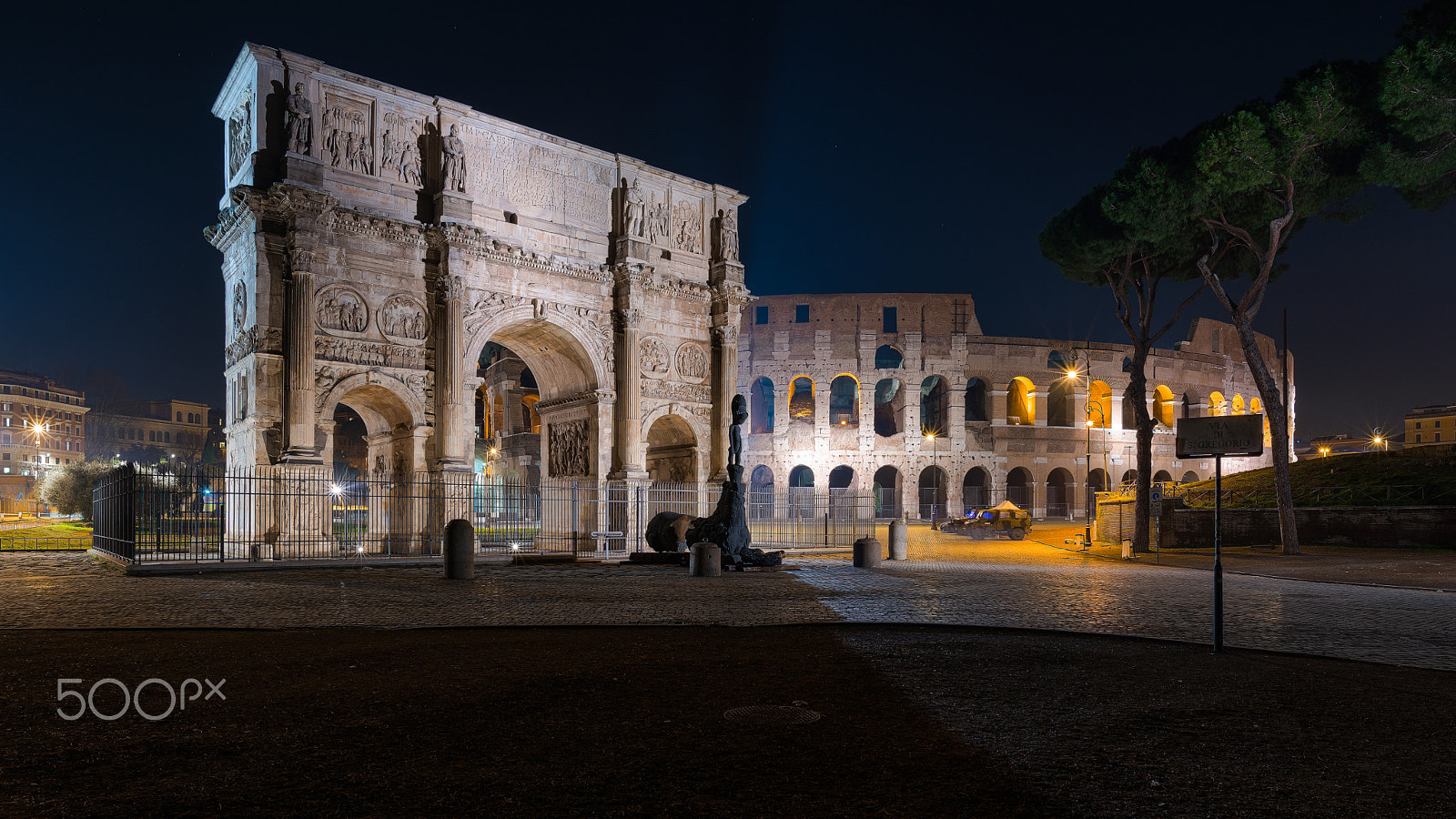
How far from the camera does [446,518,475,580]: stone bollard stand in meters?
13.8

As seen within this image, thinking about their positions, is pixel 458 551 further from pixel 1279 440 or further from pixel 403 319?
pixel 1279 440

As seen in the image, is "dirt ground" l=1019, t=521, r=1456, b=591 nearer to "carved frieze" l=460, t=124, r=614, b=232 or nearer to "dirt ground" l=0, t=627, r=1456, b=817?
"dirt ground" l=0, t=627, r=1456, b=817

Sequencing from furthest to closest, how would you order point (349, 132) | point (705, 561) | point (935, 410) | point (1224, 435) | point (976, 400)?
point (976, 400) < point (935, 410) < point (349, 132) < point (705, 561) < point (1224, 435)

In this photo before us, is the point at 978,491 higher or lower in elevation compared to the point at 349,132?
lower

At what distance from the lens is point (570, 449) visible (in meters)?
25.9

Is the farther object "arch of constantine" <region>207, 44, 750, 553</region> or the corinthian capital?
the corinthian capital

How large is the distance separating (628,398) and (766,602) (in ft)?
48.1

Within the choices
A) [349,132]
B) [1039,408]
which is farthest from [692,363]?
[1039,408]

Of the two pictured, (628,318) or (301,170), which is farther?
(628,318)

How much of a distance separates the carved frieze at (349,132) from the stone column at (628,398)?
7751 millimetres

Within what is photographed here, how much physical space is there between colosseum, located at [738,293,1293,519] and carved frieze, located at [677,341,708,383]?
53.6ft

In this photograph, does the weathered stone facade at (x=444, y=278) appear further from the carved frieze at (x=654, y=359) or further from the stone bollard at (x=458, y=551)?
the stone bollard at (x=458, y=551)

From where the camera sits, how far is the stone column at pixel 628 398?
24391 mm

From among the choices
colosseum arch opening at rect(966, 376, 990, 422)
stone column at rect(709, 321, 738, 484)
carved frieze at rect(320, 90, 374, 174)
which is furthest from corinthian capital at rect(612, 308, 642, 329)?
colosseum arch opening at rect(966, 376, 990, 422)
